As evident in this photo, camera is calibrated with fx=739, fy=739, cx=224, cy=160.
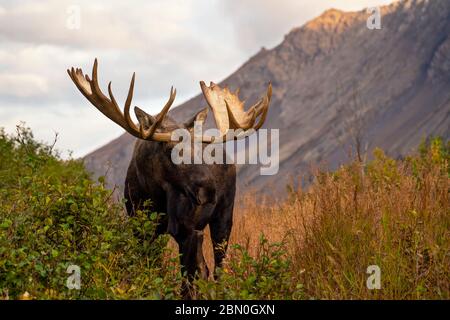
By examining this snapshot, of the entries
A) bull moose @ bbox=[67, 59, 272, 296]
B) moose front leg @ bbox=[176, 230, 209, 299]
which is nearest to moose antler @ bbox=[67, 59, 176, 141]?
bull moose @ bbox=[67, 59, 272, 296]

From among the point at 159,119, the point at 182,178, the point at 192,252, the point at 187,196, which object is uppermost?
the point at 159,119

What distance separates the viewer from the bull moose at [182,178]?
5816mm

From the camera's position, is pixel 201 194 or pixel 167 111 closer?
pixel 201 194

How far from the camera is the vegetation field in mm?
4875

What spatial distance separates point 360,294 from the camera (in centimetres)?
486

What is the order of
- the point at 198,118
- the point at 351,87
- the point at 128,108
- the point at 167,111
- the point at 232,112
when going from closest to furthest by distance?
the point at 167,111
the point at 128,108
the point at 198,118
the point at 232,112
the point at 351,87

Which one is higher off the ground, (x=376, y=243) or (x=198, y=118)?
(x=198, y=118)

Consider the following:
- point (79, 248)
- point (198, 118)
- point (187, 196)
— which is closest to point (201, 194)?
point (187, 196)

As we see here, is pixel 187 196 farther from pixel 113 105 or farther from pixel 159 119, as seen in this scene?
pixel 113 105

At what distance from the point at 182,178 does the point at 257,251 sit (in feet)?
2.74

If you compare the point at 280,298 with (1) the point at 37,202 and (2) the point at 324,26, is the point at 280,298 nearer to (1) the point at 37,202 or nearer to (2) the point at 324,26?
(1) the point at 37,202

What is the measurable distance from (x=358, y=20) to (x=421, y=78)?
21.7 m

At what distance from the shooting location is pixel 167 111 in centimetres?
591
